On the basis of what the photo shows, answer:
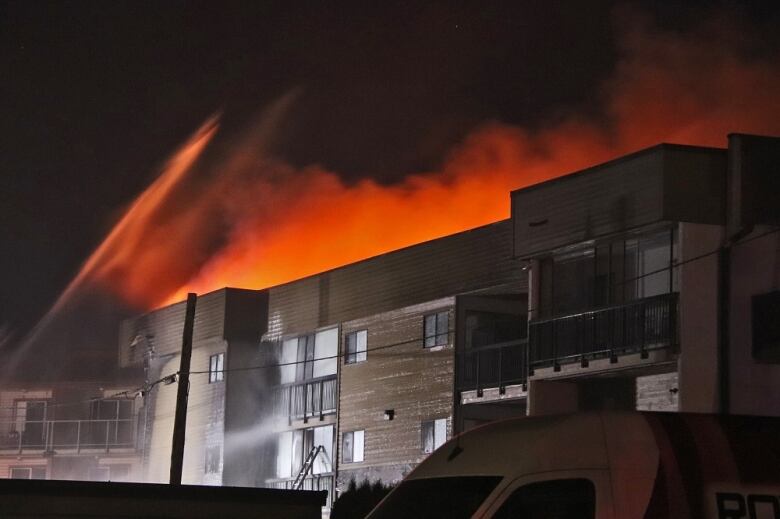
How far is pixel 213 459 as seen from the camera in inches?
1900

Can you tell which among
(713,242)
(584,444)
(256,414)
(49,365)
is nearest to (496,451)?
(584,444)

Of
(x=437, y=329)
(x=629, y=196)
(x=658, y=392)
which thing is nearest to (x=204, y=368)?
(x=437, y=329)

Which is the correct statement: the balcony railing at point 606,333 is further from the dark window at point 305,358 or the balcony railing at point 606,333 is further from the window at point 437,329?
the dark window at point 305,358

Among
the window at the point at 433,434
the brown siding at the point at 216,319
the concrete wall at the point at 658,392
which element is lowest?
the window at the point at 433,434

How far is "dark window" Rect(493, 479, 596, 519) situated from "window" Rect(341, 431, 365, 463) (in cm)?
3158

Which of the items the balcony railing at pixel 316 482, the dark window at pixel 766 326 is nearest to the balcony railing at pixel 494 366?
the dark window at pixel 766 326

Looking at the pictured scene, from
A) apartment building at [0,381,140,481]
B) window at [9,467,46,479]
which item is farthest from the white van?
window at [9,467,46,479]

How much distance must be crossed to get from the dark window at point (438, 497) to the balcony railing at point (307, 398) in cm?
3266

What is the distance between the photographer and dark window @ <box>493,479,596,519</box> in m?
9.64

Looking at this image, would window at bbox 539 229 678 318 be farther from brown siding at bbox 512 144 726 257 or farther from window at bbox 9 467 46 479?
window at bbox 9 467 46 479

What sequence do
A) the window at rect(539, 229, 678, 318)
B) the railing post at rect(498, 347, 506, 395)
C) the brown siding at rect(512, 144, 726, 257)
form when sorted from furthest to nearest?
the railing post at rect(498, 347, 506, 395) < the window at rect(539, 229, 678, 318) < the brown siding at rect(512, 144, 726, 257)

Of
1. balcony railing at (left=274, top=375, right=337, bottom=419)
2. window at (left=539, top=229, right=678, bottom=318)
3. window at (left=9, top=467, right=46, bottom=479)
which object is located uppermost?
window at (left=539, top=229, right=678, bottom=318)

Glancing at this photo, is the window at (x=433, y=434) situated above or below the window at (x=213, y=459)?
above

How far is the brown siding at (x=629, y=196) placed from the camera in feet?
93.4
